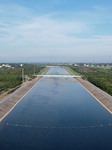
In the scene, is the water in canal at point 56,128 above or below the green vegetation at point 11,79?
below

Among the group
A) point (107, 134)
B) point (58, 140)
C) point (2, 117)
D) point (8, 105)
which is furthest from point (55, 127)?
point (8, 105)

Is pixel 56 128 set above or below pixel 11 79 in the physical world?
below

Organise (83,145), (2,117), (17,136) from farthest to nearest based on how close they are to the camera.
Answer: (2,117) < (17,136) < (83,145)

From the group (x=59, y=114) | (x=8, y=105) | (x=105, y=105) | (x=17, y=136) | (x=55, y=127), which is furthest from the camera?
(x=105, y=105)

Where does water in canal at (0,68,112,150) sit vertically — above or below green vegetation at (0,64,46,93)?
below

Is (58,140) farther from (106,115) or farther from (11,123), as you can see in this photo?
(106,115)

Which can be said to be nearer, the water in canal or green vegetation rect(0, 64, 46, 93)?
the water in canal

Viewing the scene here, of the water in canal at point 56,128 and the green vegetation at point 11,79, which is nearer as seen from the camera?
the water in canal at point 56,128

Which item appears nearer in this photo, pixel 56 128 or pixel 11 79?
pixel 56 128
